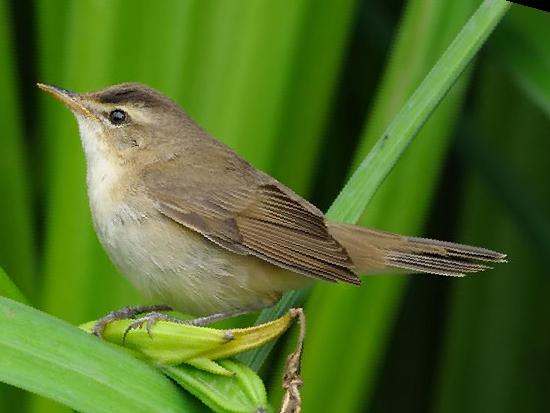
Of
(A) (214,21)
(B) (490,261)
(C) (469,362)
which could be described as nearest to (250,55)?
(A) (214,21)

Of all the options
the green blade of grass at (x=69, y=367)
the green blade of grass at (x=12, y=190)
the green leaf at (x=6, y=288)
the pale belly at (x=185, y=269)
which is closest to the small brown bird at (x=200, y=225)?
the pale belly at (x=185, y=269)

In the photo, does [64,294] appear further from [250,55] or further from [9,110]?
[250,55]

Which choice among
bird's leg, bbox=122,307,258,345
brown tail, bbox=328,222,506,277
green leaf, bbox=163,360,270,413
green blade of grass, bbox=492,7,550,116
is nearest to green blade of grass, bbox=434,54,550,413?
green blade of grass, bbox=492,7,550,116

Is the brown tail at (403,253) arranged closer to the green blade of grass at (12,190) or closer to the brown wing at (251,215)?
the brown wing at (251,215)

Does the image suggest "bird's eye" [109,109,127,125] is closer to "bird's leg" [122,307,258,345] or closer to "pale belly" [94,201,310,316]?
"pale belly" [94,201,310,316]

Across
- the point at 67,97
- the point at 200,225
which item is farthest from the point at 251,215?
the point at 67,97

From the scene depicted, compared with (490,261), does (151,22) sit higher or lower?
higher
